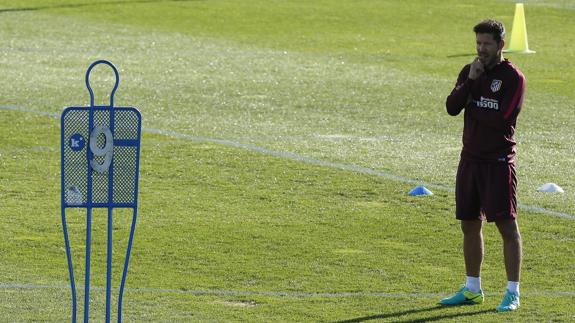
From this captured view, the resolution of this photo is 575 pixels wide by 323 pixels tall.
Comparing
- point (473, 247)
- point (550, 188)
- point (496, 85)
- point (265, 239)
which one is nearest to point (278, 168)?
point (550, 188)

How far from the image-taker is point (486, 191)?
31.2 ft

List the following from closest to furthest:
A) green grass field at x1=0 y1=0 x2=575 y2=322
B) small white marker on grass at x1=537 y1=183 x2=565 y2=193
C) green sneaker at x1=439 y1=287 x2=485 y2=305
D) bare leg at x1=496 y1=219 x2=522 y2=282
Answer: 1. bare leg at x1=496 y1=219 x2=522 y2=282
2. green sneaker at x1=439 y1=287 x2=485 y2=305
3. green grass field at x1=0 y1=0 x2=575 y2=322
4. small white marker on grass at x1=537 y1=183 x2=565 y2=193

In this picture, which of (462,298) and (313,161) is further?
(313,161)

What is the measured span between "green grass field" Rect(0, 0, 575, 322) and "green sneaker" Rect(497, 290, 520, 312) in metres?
0.10

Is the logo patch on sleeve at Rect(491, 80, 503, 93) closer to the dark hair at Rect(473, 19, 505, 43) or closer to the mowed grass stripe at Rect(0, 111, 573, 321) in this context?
the dark hair at Rect(473, 19, 505, 43)

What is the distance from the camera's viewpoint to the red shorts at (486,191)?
9.46 m

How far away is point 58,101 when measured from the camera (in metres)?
18.7

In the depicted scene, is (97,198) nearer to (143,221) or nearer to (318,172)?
(143,221)

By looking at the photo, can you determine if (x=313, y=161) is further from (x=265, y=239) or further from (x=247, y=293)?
(x=247, y=293)

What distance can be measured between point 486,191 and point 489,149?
278 millimetres

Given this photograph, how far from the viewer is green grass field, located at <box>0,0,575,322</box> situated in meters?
9.94

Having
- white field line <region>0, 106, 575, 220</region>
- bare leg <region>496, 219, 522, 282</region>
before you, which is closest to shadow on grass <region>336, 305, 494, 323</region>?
bare leg <region>496, 219, 522, 282</region>

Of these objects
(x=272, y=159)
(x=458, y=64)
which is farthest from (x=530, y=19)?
(x=272, y=159)

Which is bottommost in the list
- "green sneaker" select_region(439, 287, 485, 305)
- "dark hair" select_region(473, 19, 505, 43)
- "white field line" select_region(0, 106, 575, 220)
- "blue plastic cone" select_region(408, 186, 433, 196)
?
"white field line" select_region(0, 106, 575, 220)
